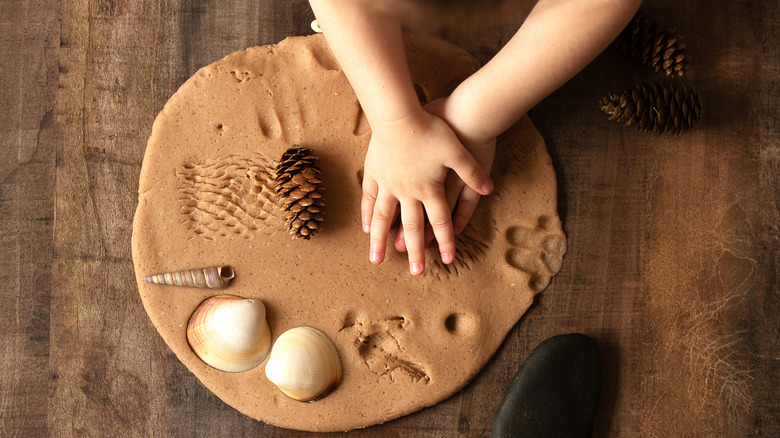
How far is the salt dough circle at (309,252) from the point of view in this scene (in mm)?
730

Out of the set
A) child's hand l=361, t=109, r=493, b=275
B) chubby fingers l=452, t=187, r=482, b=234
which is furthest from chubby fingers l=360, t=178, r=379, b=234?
chubby fingers l=452, t=187, r=482, b=234

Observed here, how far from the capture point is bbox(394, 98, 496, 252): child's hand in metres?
0.70

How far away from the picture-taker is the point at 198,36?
779mm

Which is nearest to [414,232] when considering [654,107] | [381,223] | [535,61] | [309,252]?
[381,223]

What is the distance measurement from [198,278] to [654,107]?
64 centimetres

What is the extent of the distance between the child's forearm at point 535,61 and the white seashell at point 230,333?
35 centimetres

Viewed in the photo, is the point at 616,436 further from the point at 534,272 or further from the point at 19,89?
the point at 19,89

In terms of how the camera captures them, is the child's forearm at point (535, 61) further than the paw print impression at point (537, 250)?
No

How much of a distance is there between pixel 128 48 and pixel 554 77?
576mm

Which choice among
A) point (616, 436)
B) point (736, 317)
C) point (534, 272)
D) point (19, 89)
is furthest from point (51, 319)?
point (736, 317)

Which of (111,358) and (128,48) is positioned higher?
(128,48)

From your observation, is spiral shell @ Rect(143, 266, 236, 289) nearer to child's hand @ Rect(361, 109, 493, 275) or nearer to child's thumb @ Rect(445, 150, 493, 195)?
child's hand @ Rect(361, 109, 493, 275)

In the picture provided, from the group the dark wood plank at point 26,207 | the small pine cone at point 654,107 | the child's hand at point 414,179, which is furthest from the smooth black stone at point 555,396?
the dark wood plank at point 26,207

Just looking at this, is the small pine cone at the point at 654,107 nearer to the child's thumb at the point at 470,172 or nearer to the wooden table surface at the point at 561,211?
the wooden table surface at the point at 561,211
